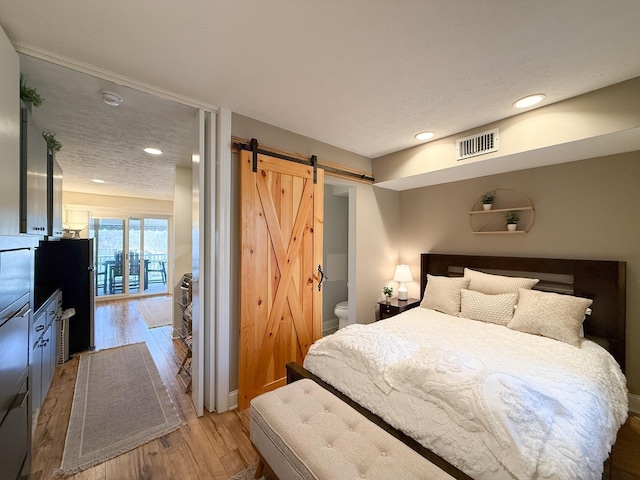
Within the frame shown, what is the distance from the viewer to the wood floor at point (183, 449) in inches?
63.1

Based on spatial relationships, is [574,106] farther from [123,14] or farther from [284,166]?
[123,14]

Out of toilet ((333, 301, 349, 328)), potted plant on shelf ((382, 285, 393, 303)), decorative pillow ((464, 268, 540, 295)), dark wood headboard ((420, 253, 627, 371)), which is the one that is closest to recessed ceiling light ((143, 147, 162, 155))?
toilet ((333, 301, 349, 328))

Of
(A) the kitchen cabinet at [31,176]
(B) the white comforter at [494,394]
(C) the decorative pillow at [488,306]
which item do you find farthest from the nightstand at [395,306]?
(A) the kitchen cabinet at [31,176]

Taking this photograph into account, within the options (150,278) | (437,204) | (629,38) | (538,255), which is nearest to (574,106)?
(629,38)

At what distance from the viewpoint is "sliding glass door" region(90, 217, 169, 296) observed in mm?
6277

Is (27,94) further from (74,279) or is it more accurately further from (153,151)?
(74,279)

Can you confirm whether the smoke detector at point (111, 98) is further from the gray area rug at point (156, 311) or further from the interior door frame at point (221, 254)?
the gray area rug at point (156, 311)

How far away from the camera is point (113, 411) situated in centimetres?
217

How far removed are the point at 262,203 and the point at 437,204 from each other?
2318 mm

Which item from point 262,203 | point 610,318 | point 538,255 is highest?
point 262,203

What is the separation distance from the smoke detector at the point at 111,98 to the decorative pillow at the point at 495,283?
11.9 feet

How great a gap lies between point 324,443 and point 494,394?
2.67ft

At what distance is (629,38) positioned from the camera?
55.0 inches

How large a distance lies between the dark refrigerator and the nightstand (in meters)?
3.79
